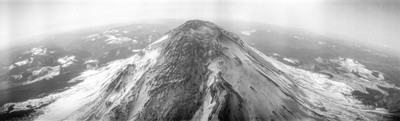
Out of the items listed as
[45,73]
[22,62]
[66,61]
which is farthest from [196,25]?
[22,62]

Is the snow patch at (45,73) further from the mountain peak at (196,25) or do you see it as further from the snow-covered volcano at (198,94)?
the mountain peak at (196,25)

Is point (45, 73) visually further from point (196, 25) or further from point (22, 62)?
point (196, 25)

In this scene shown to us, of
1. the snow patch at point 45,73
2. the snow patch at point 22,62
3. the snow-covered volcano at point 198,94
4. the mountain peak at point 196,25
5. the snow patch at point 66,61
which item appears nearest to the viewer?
the snow-covered volcano at point 198,94

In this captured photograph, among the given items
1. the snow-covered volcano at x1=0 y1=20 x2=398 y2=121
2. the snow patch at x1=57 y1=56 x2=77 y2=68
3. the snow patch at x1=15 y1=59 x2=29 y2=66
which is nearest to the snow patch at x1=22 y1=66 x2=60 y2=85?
the snow patch at x1=57 y1=56 x2=77 y2=68

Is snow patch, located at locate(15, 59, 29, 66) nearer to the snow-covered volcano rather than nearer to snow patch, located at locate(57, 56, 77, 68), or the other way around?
snow patch, located at locate(57, 56, 77, 68)

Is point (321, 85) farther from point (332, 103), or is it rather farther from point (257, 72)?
point (257, 72)

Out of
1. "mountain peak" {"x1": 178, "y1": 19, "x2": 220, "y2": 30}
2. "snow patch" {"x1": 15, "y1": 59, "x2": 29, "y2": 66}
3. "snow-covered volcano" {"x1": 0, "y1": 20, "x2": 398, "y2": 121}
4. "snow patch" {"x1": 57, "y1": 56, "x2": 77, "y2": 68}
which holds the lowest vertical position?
"snow patch" {"x1": 15, "y1": 59, "x2": 29, "y2": 66}

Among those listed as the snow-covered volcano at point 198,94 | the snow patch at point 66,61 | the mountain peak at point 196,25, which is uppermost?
the mountain peak at point 196,25

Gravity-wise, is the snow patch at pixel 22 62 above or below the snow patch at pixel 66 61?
below

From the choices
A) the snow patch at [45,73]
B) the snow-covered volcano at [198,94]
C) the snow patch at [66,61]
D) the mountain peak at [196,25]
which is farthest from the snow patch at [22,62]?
the mountain peak at [196,25]
